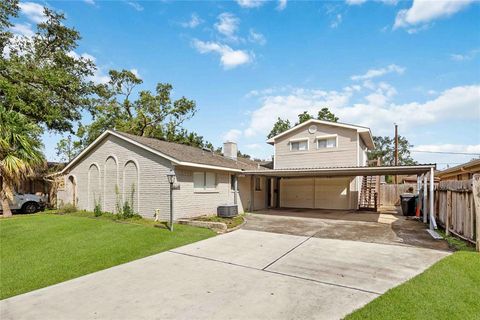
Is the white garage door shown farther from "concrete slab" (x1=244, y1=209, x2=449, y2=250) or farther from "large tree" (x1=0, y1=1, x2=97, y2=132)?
"large tree" (x1=0, y1=1, x2=97, y2=132)

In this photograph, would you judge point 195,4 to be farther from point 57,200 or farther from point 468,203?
point 57,200

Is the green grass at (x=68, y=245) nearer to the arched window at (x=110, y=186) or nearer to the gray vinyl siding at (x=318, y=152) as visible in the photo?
the arched window at (x=110, y=186)

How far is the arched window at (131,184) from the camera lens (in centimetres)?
1266

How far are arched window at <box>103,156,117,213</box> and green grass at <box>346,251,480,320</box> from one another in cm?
1237

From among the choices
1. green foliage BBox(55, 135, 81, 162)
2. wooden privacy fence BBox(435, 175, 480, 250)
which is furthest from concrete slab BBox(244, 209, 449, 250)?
green foliage BBox(55, 135, 81, 162)

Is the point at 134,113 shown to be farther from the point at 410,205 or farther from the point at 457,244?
the point at 457,244

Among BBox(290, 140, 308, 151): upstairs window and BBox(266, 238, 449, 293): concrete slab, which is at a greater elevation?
BBox(290, 140, 308, 151): upstairs window

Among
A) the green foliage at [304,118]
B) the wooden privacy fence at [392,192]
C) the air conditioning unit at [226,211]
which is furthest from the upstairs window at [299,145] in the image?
the green foliage at [304,118]

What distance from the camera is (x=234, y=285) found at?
16.7 ft

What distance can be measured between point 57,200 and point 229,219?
11.4m

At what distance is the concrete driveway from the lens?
4.07 metres

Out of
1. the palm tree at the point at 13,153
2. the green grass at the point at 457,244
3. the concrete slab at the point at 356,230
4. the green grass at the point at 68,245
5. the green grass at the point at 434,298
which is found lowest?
the concrete slab at the point at 356,230

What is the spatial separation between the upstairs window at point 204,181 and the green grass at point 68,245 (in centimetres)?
258

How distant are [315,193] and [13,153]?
1765cm
